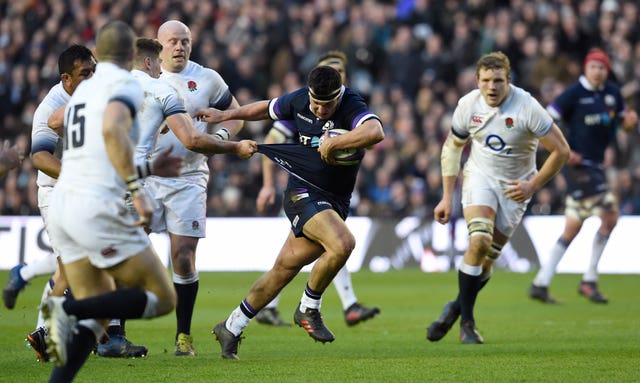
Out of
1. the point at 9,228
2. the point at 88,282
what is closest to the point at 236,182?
the point at 9,228

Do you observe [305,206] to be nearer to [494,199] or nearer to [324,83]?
[324,83]

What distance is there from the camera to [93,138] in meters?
7.32

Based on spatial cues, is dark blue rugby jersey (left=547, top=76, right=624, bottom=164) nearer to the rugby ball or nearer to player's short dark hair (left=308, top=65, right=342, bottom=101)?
the rugby ball

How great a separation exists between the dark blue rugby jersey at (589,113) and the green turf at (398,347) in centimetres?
220

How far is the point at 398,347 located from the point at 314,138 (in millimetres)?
2277

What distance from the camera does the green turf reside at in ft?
29.2

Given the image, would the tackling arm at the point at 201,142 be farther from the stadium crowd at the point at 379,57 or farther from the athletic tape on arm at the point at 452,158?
the stadium crowd at the point at 379,57

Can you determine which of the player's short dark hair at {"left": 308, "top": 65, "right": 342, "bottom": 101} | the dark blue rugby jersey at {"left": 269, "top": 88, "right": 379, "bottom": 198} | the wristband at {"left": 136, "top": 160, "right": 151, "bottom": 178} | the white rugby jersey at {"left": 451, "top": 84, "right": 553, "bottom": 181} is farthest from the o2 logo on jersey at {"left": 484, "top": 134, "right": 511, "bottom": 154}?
the wristband at {"left": 136, "top": 160, "right": 151, "bottom": 178}

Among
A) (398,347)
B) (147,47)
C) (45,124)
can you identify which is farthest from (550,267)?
(45,124)

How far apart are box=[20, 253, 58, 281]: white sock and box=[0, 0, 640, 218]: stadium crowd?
10640 millimetres

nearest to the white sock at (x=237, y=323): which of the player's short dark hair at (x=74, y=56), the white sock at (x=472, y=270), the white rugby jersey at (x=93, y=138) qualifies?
the player's short dark hair at (x=74, y=56)

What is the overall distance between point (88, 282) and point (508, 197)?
5.20 m

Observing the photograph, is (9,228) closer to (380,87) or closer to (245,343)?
(380,87)

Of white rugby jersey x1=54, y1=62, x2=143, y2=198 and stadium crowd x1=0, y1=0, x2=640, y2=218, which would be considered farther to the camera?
stadium crowd x1=0, y1=0, x2=640, y2=218
